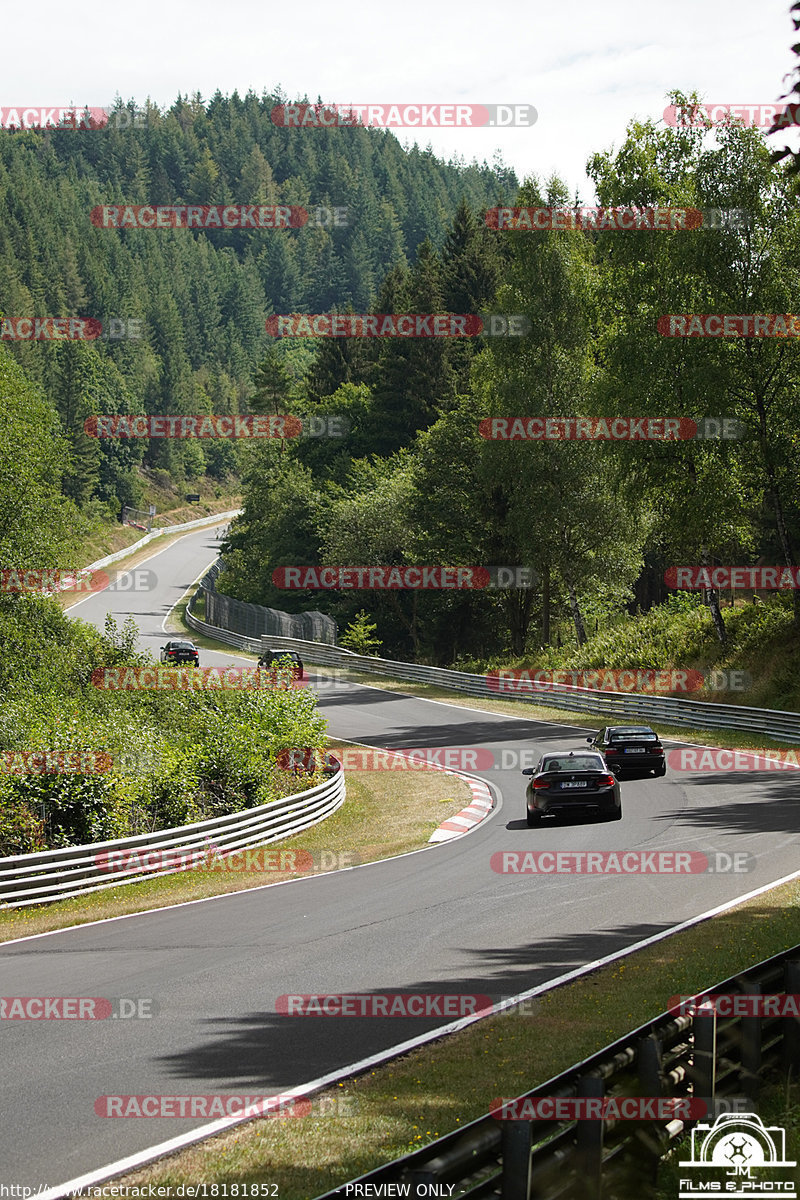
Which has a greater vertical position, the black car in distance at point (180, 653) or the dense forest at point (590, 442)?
the dense forest at point (590, 442)

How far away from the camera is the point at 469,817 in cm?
2264

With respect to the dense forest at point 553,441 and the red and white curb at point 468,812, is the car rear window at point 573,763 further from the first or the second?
the dense forest at point 553,441

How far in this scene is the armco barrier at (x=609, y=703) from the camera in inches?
1227

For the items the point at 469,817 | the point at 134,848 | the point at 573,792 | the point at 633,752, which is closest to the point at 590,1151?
the point at 134,848

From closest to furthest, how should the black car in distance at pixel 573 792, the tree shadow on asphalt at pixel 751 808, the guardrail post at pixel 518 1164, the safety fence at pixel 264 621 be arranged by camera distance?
1. the guardrail post at pixel 518 1164
2. the tree shadow on asphalt at pixel 751 808
3. the black car in distance at pixel 573 792
4. the safety fence at pixel 264 621

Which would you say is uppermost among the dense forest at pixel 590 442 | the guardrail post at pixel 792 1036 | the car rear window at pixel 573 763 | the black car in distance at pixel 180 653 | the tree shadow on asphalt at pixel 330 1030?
the dense forest at pixel 590 442

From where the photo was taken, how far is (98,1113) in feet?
23.8

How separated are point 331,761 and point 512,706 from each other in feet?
44.7

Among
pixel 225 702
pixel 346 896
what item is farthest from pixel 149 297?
pixel 346 896

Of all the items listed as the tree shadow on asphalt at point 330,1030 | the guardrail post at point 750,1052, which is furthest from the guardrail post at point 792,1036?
the tree shadow on asphalt at point 330,1030

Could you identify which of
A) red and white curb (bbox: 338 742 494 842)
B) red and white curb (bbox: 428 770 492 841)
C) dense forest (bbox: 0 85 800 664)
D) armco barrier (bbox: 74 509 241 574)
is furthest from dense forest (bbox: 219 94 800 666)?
armco barrier (bbox: 74 509 241 574)

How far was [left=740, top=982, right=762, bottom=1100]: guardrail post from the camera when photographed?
7.00m

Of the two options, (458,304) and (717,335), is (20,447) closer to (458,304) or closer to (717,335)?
(717,335)

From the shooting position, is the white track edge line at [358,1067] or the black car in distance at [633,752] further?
the black car in distance at [633,752]
